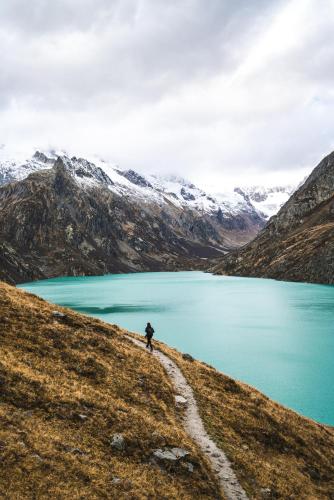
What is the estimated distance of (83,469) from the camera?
2016 cm

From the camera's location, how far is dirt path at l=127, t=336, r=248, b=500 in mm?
23352

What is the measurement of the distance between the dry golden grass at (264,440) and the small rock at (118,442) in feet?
23.1

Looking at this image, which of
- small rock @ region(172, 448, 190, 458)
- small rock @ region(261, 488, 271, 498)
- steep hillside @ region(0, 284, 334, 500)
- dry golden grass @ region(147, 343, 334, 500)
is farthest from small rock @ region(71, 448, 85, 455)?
small rock @ region(261, 488, 271, 498)

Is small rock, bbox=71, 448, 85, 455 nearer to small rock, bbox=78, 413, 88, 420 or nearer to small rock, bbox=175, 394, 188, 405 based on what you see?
small rock, bbox=78, 413, 88, 420

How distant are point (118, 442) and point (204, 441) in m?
6.61

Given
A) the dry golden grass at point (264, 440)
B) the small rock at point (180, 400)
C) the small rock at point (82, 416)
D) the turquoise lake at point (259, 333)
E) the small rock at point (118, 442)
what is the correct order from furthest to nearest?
the turquoise lake at point (259, 333)
the small rock at point (180, 400)
the dry golden grass at point (264, 440)
the small rock at point (82, 416)
the small rock at point (118, 442)

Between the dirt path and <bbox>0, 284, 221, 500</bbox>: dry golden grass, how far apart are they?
3.09ft

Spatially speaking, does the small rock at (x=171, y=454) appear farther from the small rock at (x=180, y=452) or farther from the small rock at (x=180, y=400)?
the small rock at (x=180, y=400)

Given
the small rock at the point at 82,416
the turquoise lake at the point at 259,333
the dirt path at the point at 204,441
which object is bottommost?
the turquoise lake at the point at 259,333

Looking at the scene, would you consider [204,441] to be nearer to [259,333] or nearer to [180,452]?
[180,452]

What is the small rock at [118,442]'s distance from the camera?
23.1 meters

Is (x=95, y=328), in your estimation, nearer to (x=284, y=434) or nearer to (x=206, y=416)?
(x=206, y=416)

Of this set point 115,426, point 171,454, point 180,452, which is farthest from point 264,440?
point 115,426

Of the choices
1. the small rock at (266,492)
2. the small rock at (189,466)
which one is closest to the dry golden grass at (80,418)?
the small rock at (189,466)
